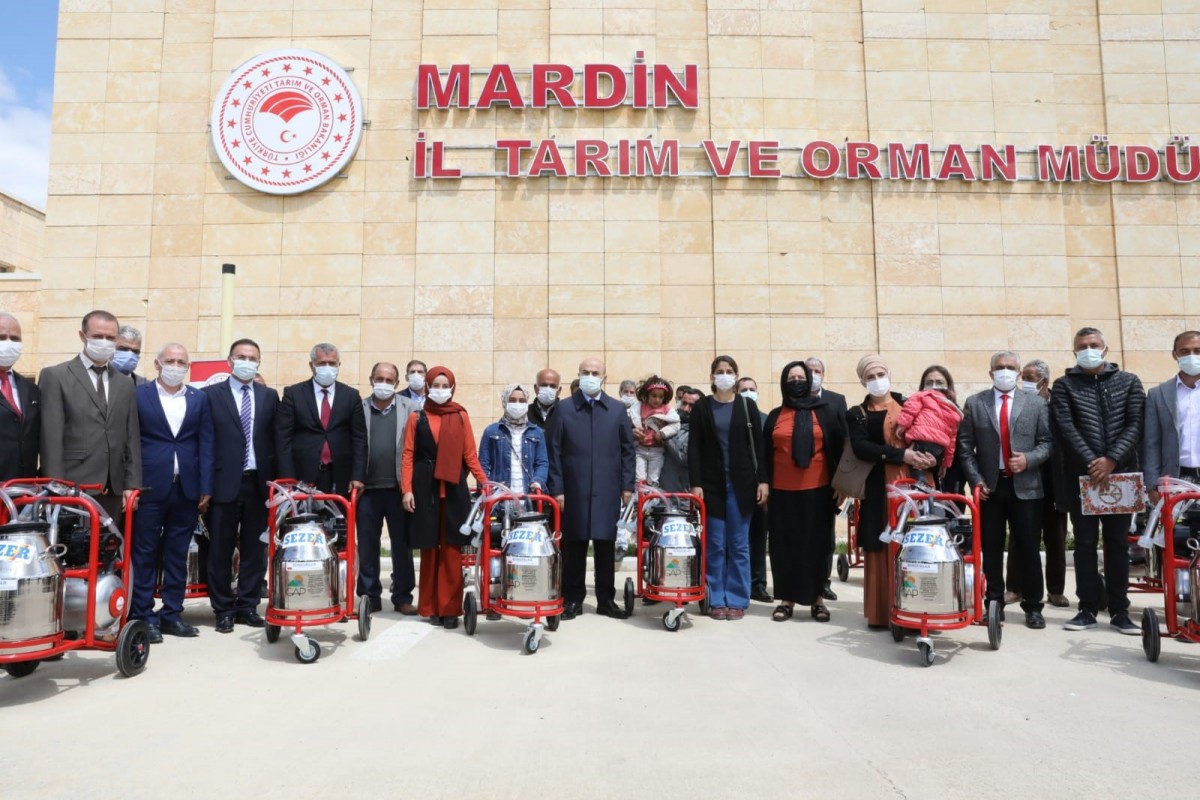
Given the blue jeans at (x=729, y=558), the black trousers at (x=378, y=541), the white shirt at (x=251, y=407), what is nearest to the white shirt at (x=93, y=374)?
the white shirt at (x=251, y=407)

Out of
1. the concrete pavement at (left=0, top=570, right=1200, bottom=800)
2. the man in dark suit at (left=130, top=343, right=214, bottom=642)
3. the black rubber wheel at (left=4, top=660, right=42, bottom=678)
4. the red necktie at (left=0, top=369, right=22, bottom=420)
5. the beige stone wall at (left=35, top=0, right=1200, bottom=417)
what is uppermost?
the beige stone wall at (left=35, top=0, right=1200, bottom=417)

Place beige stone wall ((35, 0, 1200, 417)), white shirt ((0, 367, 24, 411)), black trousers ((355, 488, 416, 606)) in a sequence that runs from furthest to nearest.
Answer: beige stone wall ((35, 0, 1200, 417)), black trousers ((355, 488, 416, 606)), white shirt ((0, 367, 24, 411))

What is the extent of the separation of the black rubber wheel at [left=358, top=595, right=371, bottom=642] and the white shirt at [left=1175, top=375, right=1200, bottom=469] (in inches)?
230

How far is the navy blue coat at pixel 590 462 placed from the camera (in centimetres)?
668

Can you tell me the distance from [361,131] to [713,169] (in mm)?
5830

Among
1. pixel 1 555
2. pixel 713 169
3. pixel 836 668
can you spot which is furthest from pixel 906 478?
pixel 713 169

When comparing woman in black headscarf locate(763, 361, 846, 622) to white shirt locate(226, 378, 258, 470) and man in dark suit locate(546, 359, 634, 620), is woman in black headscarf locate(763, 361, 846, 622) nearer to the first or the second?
man in dark suit locate(546, 359, 634, 620)

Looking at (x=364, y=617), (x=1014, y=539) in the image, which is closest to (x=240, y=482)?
(x=364, y=617)

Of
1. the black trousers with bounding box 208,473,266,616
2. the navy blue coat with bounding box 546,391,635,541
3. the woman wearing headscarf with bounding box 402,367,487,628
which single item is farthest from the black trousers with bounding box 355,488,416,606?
the navy blue coat with bounding box 546,391,635,541

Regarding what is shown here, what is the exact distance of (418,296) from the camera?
13297 millimetres

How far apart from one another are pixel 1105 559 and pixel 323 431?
624 centimetres

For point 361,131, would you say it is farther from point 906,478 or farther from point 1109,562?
point 1109,562

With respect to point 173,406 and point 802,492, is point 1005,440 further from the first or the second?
point 173,406

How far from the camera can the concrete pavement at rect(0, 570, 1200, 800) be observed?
3.29 metres
